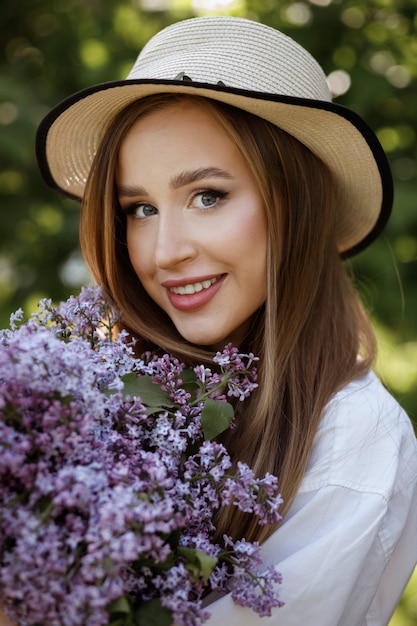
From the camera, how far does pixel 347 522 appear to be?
175cm

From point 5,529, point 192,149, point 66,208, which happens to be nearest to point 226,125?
point 192,149

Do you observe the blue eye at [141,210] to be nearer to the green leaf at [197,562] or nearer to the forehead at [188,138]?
the forehead at [188,138]

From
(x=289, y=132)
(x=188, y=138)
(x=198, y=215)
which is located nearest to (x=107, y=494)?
(x=198, y=215)

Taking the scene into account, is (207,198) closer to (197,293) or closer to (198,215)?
(198,215)

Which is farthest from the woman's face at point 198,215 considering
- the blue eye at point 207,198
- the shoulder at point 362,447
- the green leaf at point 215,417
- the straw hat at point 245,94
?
the green leaf at point 215,417

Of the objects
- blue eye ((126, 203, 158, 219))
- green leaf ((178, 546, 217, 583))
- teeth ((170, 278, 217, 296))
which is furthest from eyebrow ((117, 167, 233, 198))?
green leaf ((178, 546, 217, 583))

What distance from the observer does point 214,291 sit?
2084mm

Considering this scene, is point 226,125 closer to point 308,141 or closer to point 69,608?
point 308,141

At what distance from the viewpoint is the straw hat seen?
6.39 feet

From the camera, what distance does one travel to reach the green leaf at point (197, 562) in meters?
1.37

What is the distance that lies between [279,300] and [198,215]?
34 cm

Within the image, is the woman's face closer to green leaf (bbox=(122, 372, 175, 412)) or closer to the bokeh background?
green leaf (bbox=(122, 372, 175, 412))

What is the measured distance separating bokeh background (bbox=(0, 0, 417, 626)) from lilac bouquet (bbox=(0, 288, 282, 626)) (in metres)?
1.48

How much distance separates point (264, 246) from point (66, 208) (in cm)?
182
